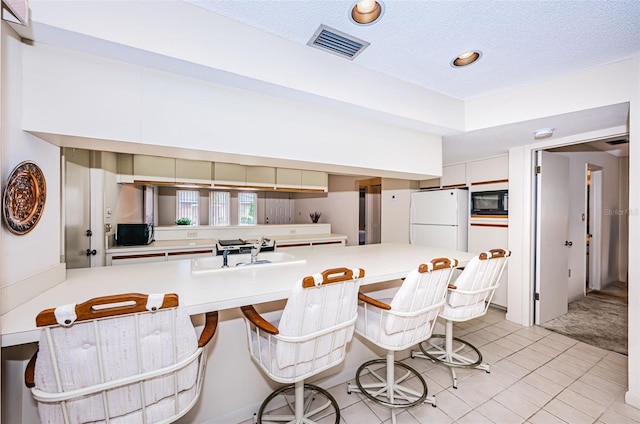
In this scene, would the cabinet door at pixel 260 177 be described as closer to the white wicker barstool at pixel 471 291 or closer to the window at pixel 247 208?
the window at pixel 247 208

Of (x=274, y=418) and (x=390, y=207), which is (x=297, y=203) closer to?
(x=390, y=207)

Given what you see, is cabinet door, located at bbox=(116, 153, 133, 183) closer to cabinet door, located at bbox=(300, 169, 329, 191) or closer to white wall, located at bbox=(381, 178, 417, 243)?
cabinet door, located at bbox=(300, 169, 329, 191)

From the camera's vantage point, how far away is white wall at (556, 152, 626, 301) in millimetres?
3895

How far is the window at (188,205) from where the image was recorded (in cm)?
555

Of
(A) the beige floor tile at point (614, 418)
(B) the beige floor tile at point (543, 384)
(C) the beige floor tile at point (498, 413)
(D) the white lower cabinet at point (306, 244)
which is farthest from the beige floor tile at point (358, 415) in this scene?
(D) the white lower cabinet at point (306, 244)

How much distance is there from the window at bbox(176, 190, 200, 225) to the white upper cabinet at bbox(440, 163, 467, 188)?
4.86 meters

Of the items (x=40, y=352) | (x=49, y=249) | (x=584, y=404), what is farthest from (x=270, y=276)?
(x=584, y=404)

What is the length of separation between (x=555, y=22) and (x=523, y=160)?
216 centimetres

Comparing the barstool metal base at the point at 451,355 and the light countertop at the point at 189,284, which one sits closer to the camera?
the light countertop at the point at 189,284

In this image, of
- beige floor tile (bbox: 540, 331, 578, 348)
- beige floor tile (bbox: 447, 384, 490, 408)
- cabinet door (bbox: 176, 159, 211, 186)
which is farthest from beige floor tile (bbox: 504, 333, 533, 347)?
cabinet door (bbox: 176, 159, 211, 186)

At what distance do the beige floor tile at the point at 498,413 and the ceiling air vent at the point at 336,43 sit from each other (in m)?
2.48

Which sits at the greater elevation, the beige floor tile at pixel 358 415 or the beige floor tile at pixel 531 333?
the beige floor tile at pixel 358 415

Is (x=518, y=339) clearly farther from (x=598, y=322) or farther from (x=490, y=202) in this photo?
(x=490, y=202)

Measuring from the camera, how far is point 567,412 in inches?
70.6
